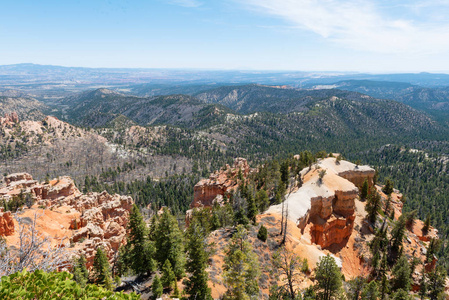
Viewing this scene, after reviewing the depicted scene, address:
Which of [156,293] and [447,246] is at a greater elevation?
[156,293]

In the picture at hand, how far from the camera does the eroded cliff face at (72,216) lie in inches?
2143

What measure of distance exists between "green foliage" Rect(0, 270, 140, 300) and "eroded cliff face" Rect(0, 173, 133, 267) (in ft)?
94.2

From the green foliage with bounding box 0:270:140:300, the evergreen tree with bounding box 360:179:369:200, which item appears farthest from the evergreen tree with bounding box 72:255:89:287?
the evergreen tree with bounding box 360:179:369:200

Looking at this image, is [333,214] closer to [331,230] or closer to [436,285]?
[331,230]

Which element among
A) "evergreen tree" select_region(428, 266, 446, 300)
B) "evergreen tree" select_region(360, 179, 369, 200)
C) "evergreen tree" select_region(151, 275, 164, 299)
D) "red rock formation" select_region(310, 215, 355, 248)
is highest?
"evergreen tree" select_region(151, 275, 164, 299)

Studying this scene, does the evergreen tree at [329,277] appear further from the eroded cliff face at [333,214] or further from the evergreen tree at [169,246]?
the eroded cliff face at [333,214]

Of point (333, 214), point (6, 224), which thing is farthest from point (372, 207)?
point (6, 224)

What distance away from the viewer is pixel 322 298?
1432 inches

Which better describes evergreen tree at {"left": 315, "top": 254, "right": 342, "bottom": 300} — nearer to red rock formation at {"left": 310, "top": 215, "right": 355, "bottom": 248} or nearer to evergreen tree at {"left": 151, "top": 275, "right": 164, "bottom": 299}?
evergreen tree at {"left": 151, "top": 275, "right": 164, "bottom": 299}

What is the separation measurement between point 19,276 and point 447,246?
17826 centimetres

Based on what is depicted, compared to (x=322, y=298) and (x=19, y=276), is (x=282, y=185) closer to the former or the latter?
(x=322, y=298)

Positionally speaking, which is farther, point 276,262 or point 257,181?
point 257,181

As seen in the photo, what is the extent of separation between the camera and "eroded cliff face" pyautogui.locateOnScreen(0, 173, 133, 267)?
54434 mm

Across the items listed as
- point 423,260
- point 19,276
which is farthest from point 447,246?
point 19,276
